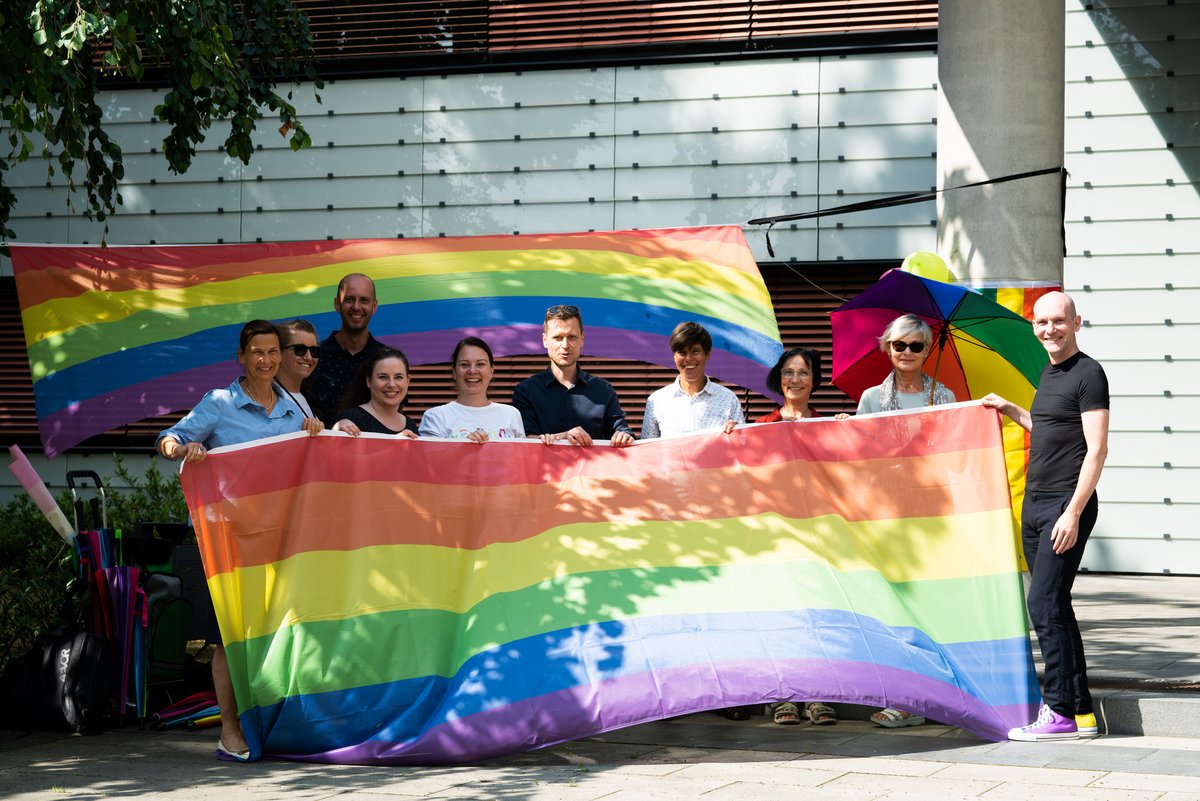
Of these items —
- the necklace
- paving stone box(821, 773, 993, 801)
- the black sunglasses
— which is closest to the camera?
paving stone box(821, 773, 993, 801)

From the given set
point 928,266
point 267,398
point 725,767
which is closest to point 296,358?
point 267,398

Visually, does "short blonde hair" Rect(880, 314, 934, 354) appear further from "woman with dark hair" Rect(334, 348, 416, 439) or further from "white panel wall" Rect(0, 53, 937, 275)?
"white panel wall" Rect(0, 53, 937, 275)

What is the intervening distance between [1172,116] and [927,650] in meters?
7.79

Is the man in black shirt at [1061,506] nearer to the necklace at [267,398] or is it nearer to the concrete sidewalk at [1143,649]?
the concrete sidewalk at [1143,649]

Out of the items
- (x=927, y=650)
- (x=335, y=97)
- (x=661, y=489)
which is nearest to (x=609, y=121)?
(x=335, y=97)

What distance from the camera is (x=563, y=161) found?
13.4 metres

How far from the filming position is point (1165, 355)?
1231cm

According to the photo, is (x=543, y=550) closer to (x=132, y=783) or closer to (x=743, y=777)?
(x=743, y=777)

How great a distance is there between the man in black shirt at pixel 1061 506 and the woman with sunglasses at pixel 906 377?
27.1 inches

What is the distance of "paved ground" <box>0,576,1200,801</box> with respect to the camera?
566 cm

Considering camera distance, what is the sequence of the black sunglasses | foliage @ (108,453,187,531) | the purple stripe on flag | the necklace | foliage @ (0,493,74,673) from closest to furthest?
the purple stripe on flag, the necklace, the black sunglasses, foliage @ (0,493,74,673), foliage @ (108,453,187,531)

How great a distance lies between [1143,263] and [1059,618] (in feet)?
22.4

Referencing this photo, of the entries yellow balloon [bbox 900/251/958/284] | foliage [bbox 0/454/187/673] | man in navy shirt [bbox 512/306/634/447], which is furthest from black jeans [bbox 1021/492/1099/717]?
foliage [bbox 0/454/187/673]

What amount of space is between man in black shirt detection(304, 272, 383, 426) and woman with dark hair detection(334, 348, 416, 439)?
50cm
